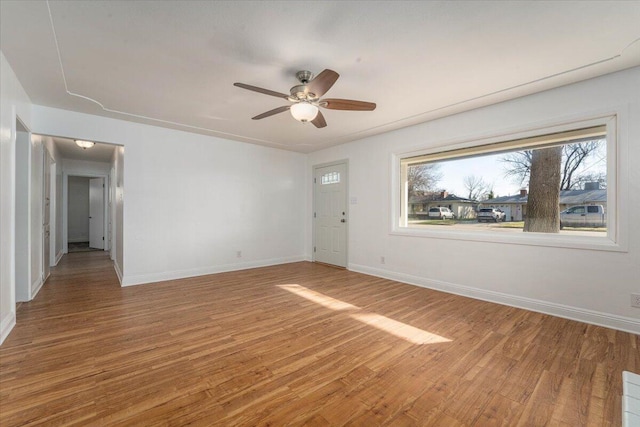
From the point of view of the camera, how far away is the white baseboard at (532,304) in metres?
2.69

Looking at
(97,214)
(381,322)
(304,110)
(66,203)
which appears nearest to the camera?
(304,110)

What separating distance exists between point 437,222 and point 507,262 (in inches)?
45.8

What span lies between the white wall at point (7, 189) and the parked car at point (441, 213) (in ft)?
16.8

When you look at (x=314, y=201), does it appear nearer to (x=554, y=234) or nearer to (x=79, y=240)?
(x=554, y=234)

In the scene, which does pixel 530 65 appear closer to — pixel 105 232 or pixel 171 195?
pixel 171 195

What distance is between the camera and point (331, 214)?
5.90 m

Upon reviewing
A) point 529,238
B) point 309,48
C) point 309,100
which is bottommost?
point 529,238

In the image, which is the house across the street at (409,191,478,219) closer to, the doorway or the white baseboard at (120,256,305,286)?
the white baseboard at (120,256,305,286)

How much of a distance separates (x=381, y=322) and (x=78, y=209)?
10654mm

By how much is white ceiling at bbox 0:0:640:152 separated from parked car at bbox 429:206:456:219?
1547 millimetres

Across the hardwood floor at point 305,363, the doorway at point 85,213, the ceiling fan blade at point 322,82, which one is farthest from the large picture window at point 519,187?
the doorway at point 85,213

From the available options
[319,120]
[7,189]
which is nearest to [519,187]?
[319,120]

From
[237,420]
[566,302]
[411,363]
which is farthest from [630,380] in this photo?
[566,302]

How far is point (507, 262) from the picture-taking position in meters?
3.43
